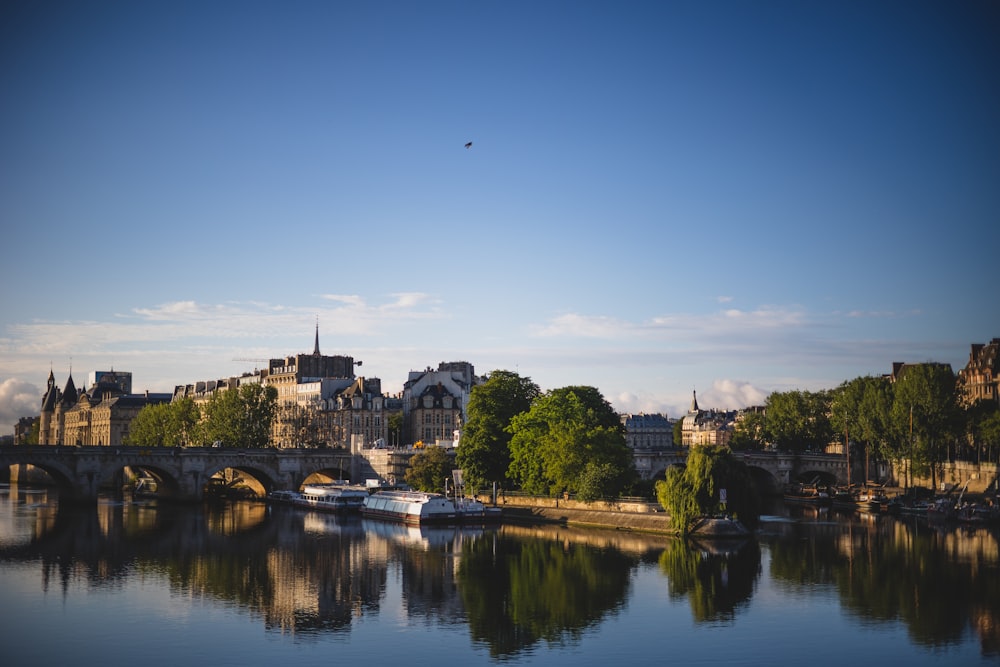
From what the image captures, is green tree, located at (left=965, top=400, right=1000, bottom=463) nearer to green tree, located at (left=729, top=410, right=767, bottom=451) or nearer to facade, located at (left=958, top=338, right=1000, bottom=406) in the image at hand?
facade, located at (left=958, top=338, right=1000, bottom=406)

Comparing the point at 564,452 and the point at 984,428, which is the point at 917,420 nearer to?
the point at 984,428

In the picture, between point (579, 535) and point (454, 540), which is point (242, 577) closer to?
point (454, 540)

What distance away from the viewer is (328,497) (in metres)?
113

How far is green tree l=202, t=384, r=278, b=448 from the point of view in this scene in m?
147

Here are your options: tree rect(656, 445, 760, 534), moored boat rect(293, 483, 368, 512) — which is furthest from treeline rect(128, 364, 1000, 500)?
tree rect(656, 445, 760, 534)

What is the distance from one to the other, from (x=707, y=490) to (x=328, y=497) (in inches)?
1909

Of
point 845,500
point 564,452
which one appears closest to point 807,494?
point 845,500

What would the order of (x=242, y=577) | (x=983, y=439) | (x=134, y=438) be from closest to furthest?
(x=242, y=577)
(x=983, y=439)
(x=134, y=438)

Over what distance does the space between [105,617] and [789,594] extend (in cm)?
3287

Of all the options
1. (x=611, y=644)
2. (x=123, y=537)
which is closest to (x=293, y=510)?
(x=123, y=537)

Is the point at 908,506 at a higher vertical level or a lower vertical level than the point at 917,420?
lower

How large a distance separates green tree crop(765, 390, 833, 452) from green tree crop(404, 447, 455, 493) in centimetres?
5358

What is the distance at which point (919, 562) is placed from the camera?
66688 mm

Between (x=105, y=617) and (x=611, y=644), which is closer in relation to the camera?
(x=611, y=644)
